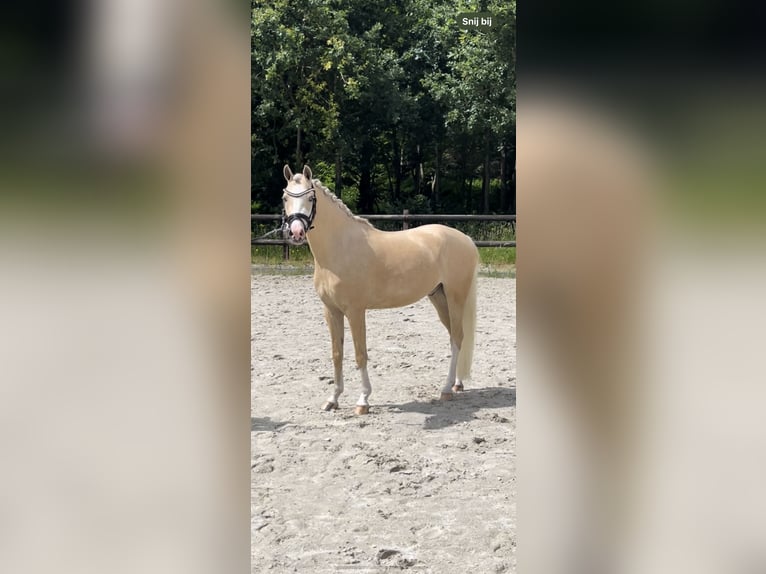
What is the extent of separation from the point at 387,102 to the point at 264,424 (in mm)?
13812

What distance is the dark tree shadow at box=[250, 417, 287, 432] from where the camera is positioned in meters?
3.77

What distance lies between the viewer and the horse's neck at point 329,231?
3959mm

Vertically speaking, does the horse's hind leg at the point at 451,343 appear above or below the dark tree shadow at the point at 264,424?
above

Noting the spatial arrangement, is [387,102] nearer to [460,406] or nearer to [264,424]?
[460,406]

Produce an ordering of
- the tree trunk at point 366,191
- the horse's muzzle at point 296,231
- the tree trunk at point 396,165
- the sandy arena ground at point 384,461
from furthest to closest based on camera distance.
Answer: the tree trunk at point 366,191
the tree trunk at point 396,165
the horse's muzzle at point 296,231
the sandy arena ground at point 384,461


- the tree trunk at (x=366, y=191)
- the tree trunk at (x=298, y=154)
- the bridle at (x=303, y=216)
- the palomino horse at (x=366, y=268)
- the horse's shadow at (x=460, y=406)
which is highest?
the tree trunk at (x=298, y=154)

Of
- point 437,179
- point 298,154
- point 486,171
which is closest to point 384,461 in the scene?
point 298,154

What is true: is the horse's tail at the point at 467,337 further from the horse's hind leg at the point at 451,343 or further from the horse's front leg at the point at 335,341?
the horse's front leg at the point at 335,341

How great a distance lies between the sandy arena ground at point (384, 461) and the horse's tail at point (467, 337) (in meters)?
0.17

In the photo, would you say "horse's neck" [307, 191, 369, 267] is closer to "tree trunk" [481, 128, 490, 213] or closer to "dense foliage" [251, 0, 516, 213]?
"dense foliage" [251, 0, 516, 213]

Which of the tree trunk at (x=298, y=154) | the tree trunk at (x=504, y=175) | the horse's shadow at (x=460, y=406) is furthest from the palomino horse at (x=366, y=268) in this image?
the tree trunk at (x=504, y=175)

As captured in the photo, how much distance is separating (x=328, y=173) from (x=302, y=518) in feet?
53.0
